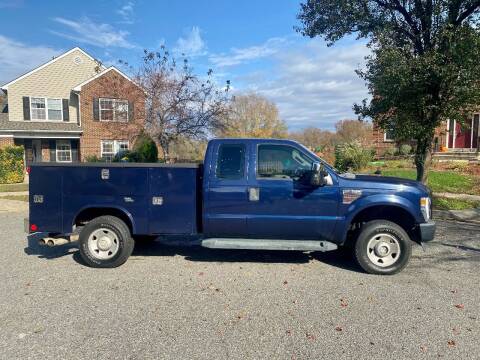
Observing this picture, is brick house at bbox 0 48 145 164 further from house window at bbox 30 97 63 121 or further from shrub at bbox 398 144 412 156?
shrub at bbox 398 144 412 156

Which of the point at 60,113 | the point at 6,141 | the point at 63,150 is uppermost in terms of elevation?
the point at 60,113

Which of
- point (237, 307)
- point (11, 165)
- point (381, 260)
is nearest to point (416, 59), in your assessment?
point (381, 260)

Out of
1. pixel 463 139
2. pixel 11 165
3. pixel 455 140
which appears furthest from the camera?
pixel 455 140

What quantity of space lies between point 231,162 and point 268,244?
1.38 meters

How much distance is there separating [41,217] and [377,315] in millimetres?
5059

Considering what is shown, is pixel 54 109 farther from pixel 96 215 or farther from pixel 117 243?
pixel 117 243

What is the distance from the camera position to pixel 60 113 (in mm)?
24578

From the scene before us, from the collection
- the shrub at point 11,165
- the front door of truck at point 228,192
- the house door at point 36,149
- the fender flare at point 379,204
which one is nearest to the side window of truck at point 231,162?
the front door of truck at point 228,192

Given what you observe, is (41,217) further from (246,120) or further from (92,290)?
(246,120)

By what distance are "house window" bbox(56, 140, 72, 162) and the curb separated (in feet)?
76.5

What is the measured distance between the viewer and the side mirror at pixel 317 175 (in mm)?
4984

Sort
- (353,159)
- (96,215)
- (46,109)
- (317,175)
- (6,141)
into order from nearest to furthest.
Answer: (317,175)
(96,215)
(353,159)
(6,141)
(46,109)

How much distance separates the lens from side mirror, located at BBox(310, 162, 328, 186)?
498 centimetres

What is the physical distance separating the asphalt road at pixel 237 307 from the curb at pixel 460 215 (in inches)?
122
